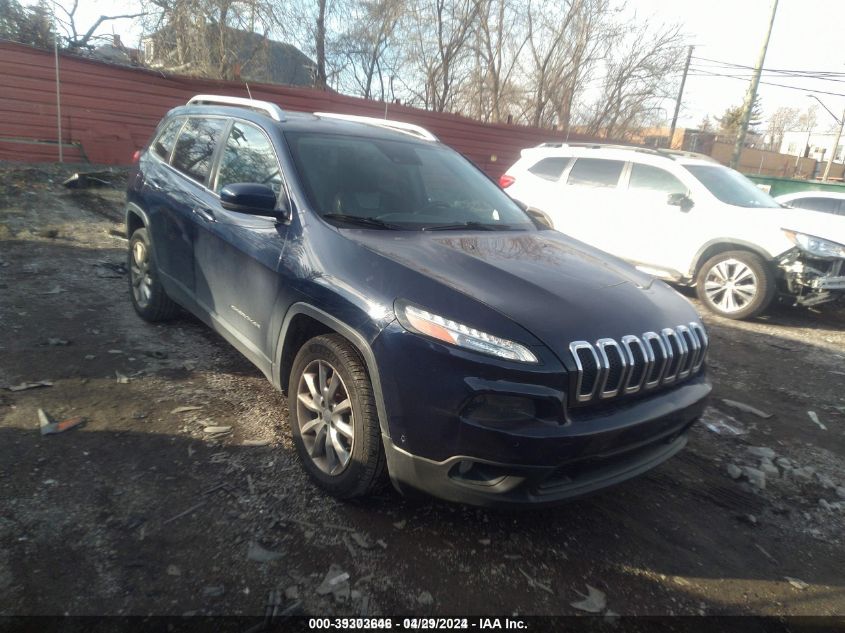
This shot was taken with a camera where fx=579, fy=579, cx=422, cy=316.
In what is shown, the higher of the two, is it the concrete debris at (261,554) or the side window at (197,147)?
the side window at (197,147)

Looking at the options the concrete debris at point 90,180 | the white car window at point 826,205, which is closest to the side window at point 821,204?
the white car window at point 826,205

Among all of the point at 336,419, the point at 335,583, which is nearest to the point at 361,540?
the point at 335,583

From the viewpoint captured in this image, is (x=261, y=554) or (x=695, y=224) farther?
(x=695, y=224)

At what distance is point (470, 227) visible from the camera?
3451 mm

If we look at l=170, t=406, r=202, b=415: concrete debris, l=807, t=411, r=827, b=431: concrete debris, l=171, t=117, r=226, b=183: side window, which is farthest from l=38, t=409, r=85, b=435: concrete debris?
l=807, t=411, r=827, b=431: concrete debris

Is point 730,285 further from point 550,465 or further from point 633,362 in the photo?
point 550,465

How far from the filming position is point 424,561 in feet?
8.14

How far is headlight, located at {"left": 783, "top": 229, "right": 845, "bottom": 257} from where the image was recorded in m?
6.45

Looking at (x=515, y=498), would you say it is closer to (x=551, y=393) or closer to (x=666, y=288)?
(x=551, y=393)

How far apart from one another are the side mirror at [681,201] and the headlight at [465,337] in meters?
5.81

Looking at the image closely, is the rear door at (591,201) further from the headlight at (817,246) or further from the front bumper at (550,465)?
the front bumper at (550,465)

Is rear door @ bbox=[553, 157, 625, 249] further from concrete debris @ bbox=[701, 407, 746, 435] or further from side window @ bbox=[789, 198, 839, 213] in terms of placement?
side window @ bbox=[789, 198, 839, 213]

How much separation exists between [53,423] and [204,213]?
152 centimetres

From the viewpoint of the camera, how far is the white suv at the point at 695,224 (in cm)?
657
